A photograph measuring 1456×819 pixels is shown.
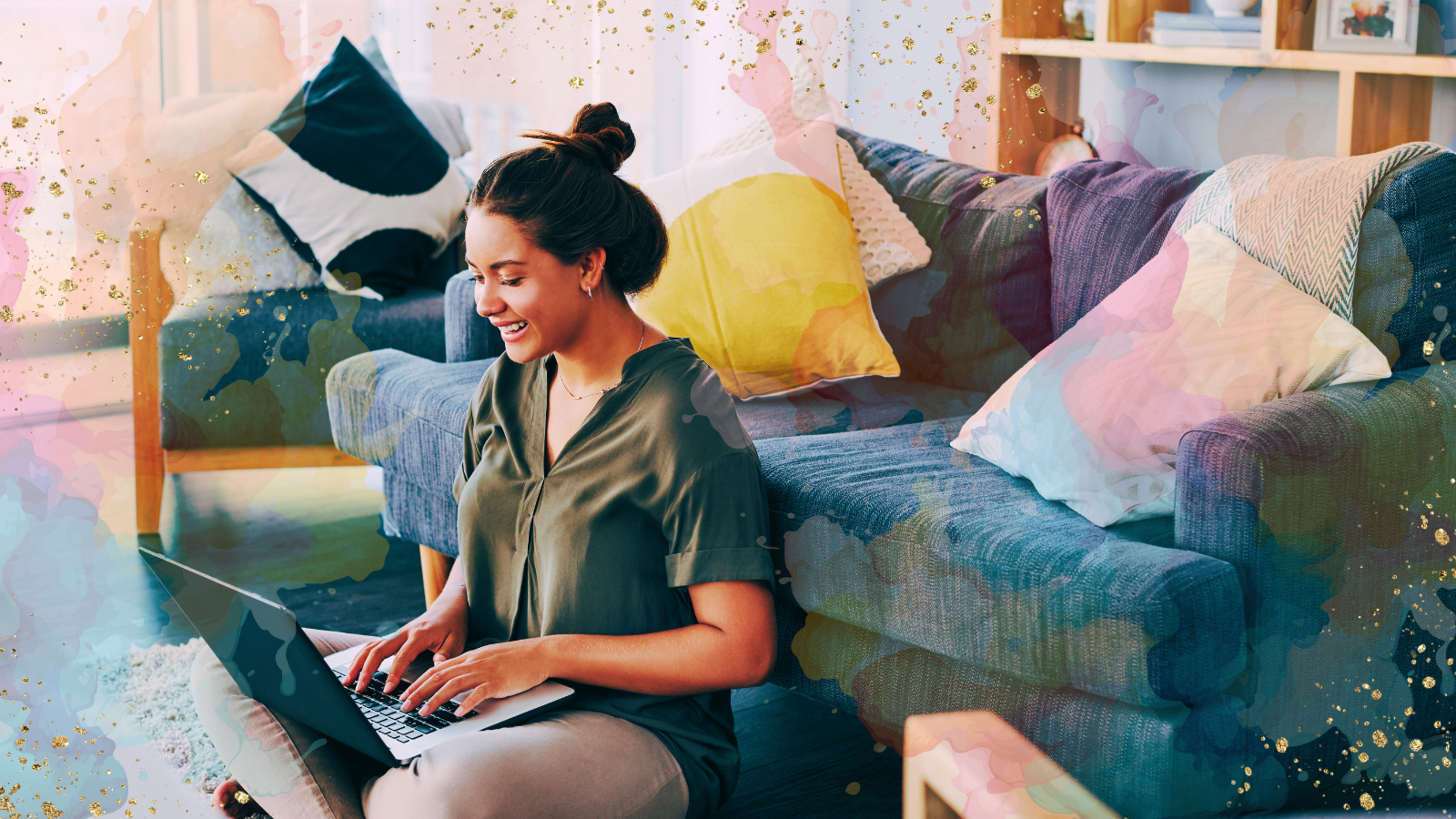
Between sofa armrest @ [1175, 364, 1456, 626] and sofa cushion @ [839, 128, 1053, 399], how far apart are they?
595 millimetres

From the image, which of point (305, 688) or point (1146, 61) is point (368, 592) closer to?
point (305, 688)

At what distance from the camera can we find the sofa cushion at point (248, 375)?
2186 mm

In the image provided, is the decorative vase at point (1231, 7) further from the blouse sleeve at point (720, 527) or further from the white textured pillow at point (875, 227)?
the blouse sleeve at point (720, 527)

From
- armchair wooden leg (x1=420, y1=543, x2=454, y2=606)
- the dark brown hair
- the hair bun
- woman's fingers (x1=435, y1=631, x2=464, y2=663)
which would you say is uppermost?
the hair bun

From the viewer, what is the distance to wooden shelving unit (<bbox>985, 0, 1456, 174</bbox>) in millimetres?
1808

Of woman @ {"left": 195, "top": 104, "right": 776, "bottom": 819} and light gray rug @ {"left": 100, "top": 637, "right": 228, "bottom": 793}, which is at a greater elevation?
woman @ {"left": 195, "top": 104, "right": 776, "bottom": 819}

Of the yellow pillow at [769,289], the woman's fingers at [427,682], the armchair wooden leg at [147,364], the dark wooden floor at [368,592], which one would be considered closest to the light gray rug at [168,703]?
the dark wooden floor at [368,592]

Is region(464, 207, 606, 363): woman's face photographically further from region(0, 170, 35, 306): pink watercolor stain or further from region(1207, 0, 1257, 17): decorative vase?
region(1207, 0, 1257, 17): decorative vase

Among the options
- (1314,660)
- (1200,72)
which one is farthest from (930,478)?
(1200,72)

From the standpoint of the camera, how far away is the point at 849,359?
70.6 inches

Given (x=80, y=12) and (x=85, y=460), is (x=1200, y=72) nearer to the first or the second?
(x=80, y=12)

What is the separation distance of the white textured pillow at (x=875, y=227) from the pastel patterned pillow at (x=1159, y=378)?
481mm

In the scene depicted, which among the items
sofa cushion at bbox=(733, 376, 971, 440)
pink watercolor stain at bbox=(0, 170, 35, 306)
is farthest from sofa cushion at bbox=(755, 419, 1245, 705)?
pink watercolor stain at bbox=(0, 170, 35, 306)

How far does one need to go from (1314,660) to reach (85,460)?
1.51m
